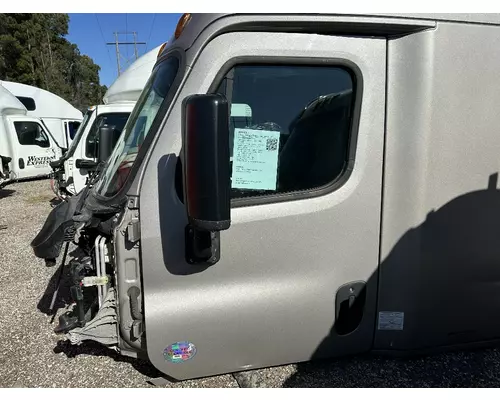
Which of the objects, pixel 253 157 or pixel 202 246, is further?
pixel 253 157

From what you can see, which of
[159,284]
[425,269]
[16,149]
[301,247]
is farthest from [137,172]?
[16,149]

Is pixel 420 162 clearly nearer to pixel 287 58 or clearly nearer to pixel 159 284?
pixel 287 58

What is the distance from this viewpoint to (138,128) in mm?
2248

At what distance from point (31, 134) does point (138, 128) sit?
445 inches

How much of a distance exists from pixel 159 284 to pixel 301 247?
779mm

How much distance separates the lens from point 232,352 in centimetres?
199

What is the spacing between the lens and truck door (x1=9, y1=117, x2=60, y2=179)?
11.2m

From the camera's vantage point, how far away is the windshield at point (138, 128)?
198cm

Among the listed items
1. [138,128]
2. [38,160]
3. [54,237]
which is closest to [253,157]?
[138,128]

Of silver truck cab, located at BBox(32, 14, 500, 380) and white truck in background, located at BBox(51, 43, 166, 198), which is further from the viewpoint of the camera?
white truck in background, located at BBox(51, 43, 166, 198)

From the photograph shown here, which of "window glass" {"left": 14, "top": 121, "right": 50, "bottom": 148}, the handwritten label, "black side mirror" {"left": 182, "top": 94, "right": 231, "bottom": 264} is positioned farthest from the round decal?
"window glass" {"left": 14, "top": 121, "right": 50, "bottom": 148}

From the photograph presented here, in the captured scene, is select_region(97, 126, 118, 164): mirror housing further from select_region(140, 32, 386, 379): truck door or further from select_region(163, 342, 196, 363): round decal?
select_region(163, 342, 196, 363): round decal

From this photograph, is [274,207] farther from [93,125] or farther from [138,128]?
[93,125]

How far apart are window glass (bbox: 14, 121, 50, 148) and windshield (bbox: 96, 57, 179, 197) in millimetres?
10906
